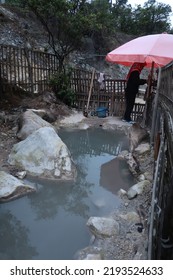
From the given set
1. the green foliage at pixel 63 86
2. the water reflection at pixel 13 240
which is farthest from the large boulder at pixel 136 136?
the green foliage at pixel 63 86

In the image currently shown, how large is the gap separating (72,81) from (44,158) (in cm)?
523

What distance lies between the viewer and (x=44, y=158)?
475 cm

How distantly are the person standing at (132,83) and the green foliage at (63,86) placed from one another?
6.93ft

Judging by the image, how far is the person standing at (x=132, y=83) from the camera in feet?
24.8

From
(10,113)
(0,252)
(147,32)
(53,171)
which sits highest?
(147,32)

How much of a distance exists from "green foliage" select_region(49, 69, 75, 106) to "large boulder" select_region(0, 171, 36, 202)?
554 cm

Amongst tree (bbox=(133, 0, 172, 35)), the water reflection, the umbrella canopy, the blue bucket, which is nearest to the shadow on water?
the water reflection

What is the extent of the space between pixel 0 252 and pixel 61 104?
6493mm

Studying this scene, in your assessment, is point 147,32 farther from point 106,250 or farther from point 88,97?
point 106,250

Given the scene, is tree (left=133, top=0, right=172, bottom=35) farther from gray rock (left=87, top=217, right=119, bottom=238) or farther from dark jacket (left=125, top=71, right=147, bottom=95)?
gray rock (left=87, top=217, right=119, bottom=238)

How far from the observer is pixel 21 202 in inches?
155

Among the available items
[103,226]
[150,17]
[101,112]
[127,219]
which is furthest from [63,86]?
[150,17]

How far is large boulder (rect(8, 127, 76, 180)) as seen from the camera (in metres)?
4.67
